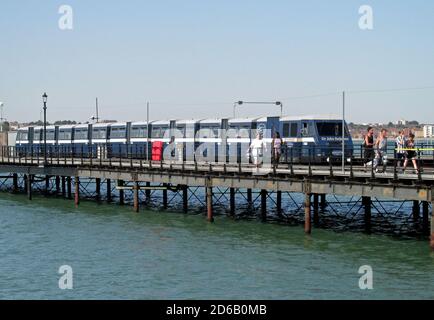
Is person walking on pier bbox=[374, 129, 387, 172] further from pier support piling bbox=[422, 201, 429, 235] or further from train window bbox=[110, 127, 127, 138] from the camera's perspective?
train window bbox=[110, 127, 127, 138]

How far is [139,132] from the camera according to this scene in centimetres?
5247

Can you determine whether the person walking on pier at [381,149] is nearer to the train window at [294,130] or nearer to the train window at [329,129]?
the train window at [329,129]

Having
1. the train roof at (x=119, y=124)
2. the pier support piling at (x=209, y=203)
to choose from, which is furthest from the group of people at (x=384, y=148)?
the train roof at (x=119, y=124)

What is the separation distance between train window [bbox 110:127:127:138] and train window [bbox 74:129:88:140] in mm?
4114

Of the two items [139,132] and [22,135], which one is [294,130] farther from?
[22,135]

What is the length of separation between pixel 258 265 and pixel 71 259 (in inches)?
298

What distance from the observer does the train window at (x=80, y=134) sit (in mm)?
59219

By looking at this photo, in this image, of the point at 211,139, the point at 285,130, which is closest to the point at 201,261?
the point at 285,130

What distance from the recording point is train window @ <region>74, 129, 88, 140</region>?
194 ft

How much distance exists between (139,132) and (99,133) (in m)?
6.26

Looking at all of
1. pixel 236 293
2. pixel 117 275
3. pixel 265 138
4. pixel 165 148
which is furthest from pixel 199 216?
pixel 236 293

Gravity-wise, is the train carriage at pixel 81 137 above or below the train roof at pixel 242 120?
below

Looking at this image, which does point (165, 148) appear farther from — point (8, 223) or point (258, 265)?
point (258, 265)

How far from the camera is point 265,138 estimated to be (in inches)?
1607
